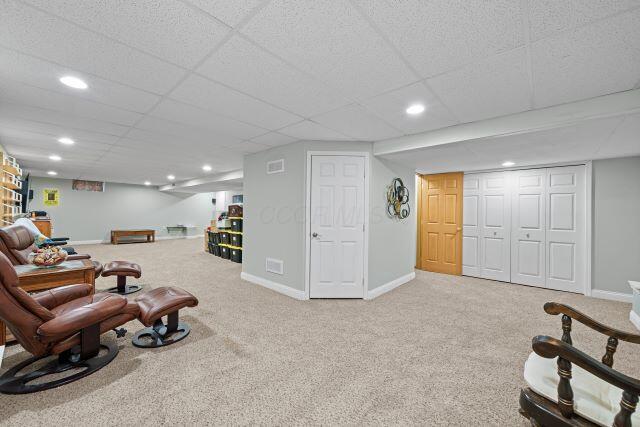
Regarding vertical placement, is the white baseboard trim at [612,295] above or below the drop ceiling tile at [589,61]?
below

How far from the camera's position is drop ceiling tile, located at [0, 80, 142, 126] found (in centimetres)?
227

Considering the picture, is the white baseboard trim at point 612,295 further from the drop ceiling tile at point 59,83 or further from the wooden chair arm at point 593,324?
the drop ceiling tile at point 59,83

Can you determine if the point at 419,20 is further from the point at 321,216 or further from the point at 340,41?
the point at 321,216

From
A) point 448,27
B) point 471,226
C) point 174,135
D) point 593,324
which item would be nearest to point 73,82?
point 174,135

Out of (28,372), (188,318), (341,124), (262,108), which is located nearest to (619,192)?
(341,124)

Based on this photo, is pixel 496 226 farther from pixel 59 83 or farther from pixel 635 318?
pixel 59 83

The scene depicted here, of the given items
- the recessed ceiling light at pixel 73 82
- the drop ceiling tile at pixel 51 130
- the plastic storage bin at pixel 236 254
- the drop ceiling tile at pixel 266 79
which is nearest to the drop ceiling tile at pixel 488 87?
the drop ceiling tile at pixel 266 79

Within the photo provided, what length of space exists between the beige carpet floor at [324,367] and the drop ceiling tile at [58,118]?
2310 mm

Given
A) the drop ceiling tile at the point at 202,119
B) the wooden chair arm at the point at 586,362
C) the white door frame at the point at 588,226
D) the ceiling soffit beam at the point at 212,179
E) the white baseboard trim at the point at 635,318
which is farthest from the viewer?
the ceiling soffit beam at the point at 212,179

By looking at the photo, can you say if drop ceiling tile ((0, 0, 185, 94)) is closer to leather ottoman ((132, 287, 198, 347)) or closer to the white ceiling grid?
the white ceiling grid

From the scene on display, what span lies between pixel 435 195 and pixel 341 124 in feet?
11.2

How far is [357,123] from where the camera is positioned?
3043mm

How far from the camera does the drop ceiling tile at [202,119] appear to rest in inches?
105

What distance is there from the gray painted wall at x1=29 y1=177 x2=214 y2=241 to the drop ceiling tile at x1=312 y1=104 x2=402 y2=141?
10.2 meters
